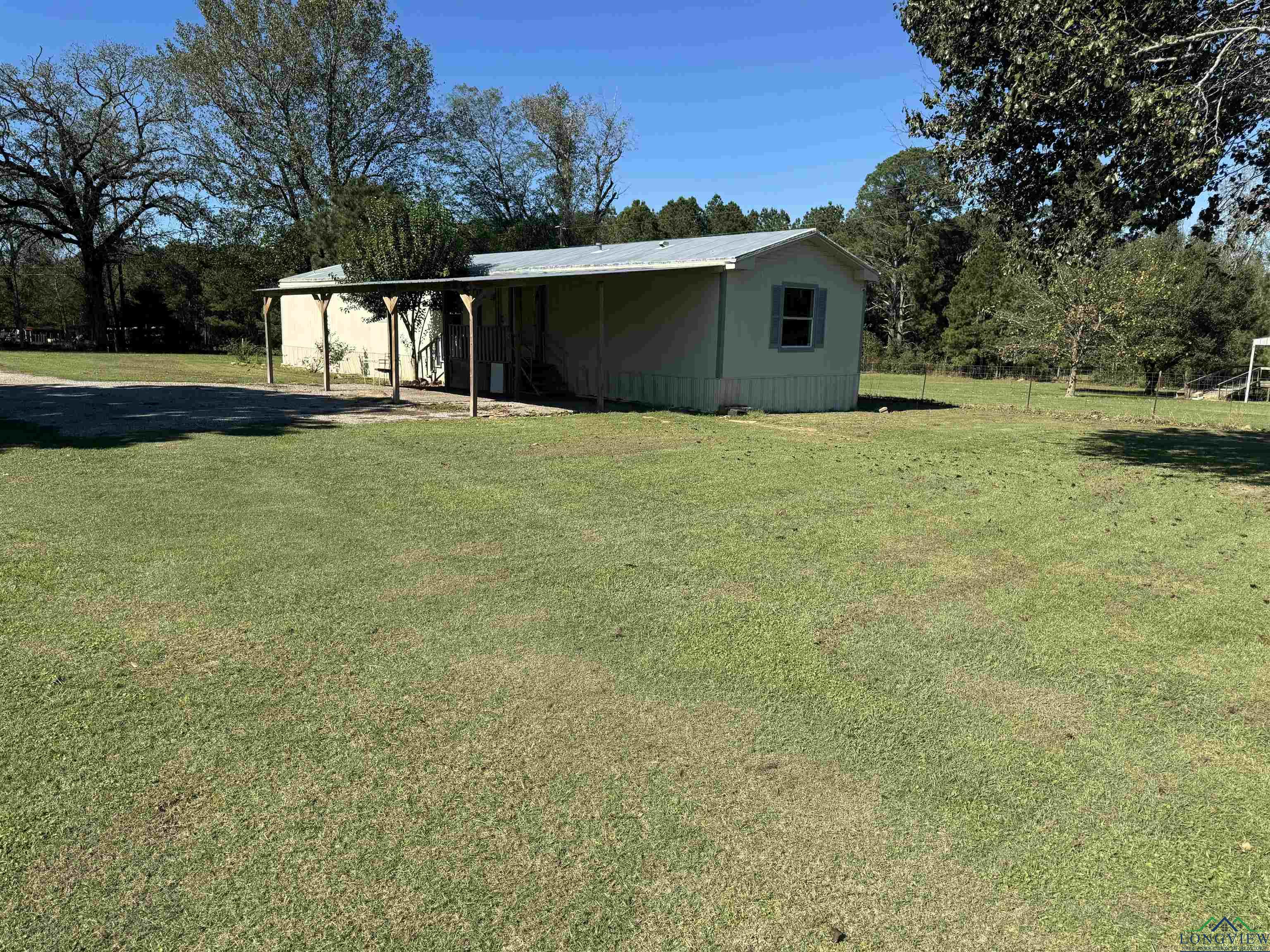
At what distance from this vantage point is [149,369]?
25312mm

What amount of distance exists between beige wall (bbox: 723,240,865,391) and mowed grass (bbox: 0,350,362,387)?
35.4ft

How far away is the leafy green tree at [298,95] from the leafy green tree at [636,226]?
1574 cm

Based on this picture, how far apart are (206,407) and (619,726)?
547 inches

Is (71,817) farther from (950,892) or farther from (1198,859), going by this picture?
(1198,859)

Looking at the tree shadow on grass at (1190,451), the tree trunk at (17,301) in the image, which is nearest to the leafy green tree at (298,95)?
the tree trunk at (17,301)

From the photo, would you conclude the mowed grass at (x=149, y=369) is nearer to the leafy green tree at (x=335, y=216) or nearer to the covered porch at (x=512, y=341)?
the covered porch at (x=512, y=341)

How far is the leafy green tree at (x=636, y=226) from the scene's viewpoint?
169 feet

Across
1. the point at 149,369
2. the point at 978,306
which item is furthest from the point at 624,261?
the point at 978,306

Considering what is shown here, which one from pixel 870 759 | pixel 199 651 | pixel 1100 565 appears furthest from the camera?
pixel 1100 565

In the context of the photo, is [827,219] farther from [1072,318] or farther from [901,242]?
[1072,318]

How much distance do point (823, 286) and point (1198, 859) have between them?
51.2ft

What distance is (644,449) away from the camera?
11.5 metres

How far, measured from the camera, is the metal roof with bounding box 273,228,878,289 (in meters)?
15.5

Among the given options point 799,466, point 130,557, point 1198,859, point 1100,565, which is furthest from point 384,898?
point 799,466
